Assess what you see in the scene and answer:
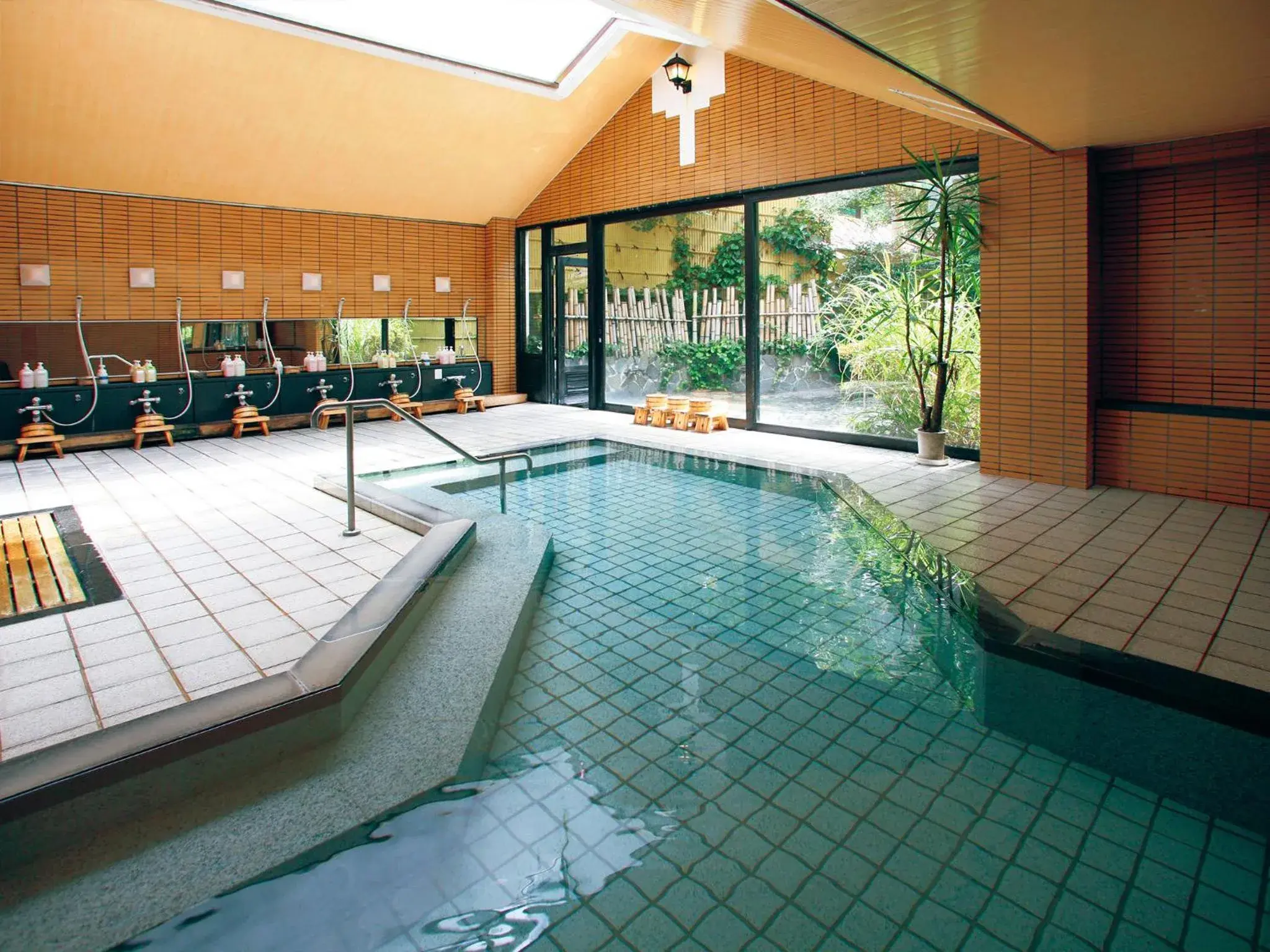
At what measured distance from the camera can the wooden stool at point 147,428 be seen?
7396mm

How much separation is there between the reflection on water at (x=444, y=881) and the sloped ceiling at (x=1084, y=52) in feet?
9.02

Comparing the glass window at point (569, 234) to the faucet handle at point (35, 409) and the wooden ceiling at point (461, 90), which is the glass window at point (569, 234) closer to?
the wooden ceiling at point (461, 90)

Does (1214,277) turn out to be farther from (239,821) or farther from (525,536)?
(239,821)

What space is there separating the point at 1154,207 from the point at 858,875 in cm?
522

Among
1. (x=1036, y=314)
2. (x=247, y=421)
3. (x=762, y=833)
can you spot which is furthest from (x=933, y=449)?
(x=247, y=421)

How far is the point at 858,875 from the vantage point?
70.9 inches

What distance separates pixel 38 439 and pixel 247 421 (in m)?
1.75

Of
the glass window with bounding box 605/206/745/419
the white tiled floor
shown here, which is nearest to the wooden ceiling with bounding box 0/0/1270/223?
the glass window with bounding box 605/206/745/419

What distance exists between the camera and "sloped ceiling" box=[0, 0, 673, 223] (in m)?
6.06

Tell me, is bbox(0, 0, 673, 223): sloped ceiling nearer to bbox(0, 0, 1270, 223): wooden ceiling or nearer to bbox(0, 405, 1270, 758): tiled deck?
bbox(0, 0, 1270, 223): wooden ceiling

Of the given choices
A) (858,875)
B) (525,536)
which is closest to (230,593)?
(525,536)

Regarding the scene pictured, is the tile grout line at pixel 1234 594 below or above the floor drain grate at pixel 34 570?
below

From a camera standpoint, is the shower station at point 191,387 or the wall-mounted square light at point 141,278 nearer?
the shower station at point 191,387

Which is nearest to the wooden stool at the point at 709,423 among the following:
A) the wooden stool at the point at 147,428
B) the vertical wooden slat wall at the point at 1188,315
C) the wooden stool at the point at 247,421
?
the vertical wooden slat wall at the point at 1188,315
